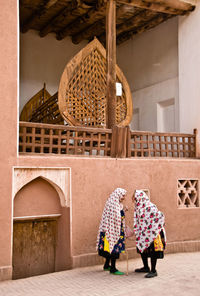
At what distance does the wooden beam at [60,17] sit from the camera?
846 centimetres

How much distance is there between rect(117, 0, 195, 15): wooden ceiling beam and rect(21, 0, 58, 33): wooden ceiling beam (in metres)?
1.74

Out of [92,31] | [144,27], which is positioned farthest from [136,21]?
[92,31]

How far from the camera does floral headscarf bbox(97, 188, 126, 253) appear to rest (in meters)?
5.59

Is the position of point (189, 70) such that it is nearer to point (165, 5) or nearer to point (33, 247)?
point (165, 5)

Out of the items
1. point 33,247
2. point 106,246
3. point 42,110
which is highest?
point 42,110

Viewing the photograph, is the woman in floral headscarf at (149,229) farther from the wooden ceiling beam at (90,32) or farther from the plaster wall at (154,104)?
the wooden ceiling beam at (90,32)

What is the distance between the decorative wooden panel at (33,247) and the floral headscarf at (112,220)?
138 centimetres

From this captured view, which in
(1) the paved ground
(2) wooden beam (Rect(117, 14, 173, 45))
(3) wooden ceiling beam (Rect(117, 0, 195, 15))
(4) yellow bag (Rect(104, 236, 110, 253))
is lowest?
(1) the paved ground

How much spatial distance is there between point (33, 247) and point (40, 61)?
568 cm

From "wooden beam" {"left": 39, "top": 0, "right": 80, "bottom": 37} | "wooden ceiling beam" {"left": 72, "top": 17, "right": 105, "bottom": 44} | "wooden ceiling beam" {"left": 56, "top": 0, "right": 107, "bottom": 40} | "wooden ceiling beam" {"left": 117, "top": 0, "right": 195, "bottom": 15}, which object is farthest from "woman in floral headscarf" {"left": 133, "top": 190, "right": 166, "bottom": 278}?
"wooden ceiling beam" {"left": 72, "top": 17, "right": 105, "bottom": 44}

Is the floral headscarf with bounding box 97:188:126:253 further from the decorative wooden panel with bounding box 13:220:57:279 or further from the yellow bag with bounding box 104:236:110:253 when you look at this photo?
the decorative wooden panel with bounding box 13:220:57:279

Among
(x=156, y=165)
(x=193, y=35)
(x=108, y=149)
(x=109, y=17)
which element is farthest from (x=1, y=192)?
(x=193, y=35)

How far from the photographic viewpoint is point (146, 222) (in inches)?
216

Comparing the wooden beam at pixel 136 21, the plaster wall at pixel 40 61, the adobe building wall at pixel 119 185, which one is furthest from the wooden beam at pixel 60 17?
the adobe building wall at pixel 119 185
